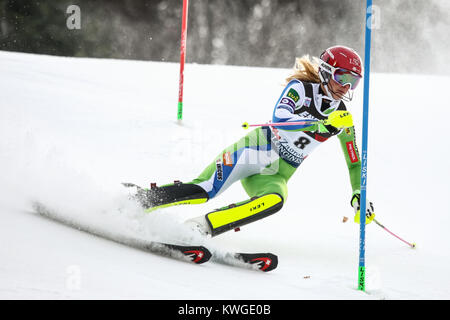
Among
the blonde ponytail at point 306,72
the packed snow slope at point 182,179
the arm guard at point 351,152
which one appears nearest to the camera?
the packed snow slope at point 182,179

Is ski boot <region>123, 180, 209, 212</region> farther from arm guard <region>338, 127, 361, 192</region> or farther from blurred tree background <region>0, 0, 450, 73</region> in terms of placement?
blurred tree background <region>0, 0, 450, 73</region>

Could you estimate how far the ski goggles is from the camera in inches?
131

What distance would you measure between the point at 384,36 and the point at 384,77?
16.9ft

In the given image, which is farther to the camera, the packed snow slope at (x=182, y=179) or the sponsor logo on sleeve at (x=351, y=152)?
the sponsor logo on sleeve at (x=351, y=152)

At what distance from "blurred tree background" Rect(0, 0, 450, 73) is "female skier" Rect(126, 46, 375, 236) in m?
14.3

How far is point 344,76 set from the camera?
10.9 feet

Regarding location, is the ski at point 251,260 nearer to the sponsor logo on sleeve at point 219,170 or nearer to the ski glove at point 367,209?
the sponsor logo on sleeve at point 219,170

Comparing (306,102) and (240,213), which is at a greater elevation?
(306,102)

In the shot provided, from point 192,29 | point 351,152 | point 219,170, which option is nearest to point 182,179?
point 219,170

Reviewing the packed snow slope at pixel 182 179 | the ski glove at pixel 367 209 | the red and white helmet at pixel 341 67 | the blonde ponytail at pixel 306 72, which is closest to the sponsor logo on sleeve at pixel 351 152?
the ski glove at pixel 367 209

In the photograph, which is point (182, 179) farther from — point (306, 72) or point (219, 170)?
point (306, 72)

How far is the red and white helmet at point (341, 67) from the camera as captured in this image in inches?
130

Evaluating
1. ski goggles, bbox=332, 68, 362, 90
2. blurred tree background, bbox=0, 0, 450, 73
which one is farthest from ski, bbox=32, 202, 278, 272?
blurred tree background, bbox=0, 0, 450, 73

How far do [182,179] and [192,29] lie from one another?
1985 centimetres
